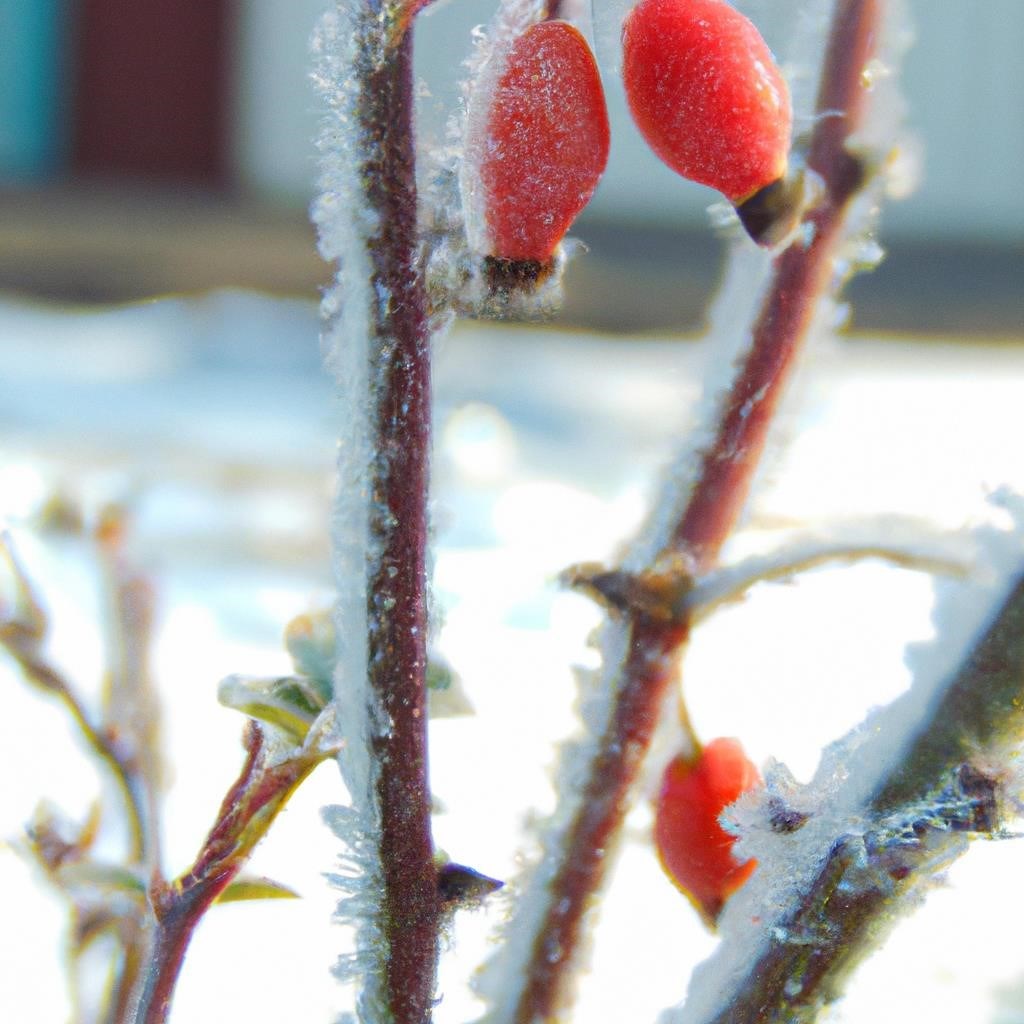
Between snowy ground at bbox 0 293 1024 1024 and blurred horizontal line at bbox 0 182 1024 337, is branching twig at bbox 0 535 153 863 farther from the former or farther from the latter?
blurred horizontal line at bbox 0 182 1024 337

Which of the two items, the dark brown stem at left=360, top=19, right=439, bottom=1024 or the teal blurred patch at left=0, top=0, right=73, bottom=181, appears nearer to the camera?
the dark brown stem at left=360, top=19, right=439, bottom=1024

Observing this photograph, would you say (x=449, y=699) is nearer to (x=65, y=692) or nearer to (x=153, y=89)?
(x=65, y=692)

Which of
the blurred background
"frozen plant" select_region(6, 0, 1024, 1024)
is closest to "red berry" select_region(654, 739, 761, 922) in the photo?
"frozen plant" select_region(6, 0, 1024, 1024)

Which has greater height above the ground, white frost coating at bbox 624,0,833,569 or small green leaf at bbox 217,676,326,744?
white frost coating at bbox 624,0,833,569

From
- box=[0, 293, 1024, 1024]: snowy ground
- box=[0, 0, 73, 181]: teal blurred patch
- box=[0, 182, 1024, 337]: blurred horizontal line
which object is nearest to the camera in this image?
box=[0, 293, 1024, 1024]: snowy ground

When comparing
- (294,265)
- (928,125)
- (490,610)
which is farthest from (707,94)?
(928,125)

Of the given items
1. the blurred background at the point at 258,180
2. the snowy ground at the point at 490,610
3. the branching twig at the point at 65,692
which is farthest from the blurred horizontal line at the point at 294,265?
the branching twig at the point at 65,692

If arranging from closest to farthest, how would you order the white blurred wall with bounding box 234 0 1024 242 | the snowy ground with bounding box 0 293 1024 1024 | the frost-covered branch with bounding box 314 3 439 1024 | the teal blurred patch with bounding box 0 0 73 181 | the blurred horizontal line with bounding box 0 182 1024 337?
1. the frost-covered branch with bounding box 314 3 439 1024
2. the snowy ground with bounding box 0 293 1024 1024
3. the blurred horizontal line with bounding box 0 182 1024 337
4. the white blurred wall with bounding box 234 0 1024 242
5. the teal blurred patch with bounding box 0 0 73 181

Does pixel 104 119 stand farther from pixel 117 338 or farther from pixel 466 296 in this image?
pixel 466 296
